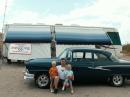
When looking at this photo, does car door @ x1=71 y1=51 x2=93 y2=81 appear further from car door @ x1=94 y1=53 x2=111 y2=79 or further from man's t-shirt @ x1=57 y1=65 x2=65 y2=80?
man's t-shirt @ x1=57 y1=65 x2=65 y2=80

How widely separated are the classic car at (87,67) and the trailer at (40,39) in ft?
33.7

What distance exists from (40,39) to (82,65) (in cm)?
1084

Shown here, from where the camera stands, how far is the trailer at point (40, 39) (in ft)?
83.1

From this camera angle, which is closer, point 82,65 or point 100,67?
point 82,65

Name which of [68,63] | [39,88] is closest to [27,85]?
[39,88]

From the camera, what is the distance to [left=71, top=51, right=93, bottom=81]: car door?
48.8 ft

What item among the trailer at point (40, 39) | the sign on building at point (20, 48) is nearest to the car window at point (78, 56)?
the trailer at point (40, 39)

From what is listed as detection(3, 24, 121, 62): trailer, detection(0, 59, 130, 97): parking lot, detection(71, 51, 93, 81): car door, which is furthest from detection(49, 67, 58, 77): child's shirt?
detection(3, 24, 121, 62): trailer

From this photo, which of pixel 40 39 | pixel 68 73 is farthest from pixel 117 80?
pixel 40 39

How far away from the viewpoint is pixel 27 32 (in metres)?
25.5

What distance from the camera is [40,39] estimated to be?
25406mm

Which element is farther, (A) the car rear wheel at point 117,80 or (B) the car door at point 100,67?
(A) the car rear wheel at point 117,80

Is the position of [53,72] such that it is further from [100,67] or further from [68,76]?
[100,67]

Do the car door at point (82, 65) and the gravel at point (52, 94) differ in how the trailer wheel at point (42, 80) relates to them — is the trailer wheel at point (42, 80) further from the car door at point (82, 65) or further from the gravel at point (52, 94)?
the car door at point (82, 65)
